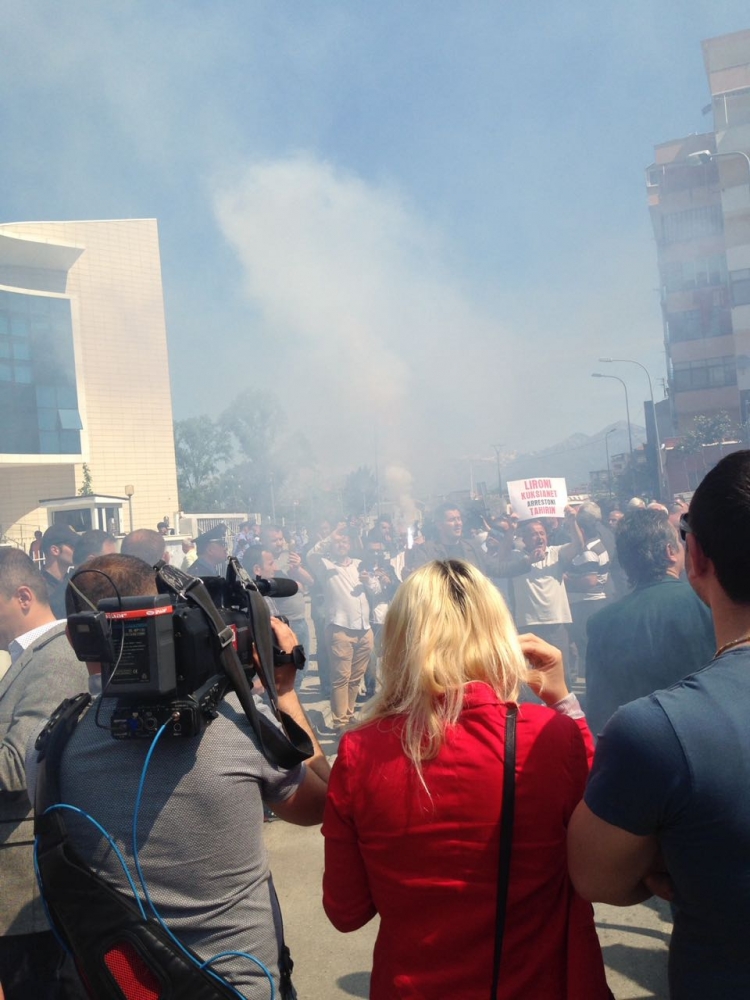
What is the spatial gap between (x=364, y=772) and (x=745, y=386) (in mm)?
44388

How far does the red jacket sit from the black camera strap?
151mm

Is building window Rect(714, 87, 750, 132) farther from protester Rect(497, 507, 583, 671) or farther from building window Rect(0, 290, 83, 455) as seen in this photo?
protester Rect(497, 507, 583, 671)

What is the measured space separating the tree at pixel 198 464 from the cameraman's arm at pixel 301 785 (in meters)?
53.7

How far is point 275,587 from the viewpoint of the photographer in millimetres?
1524

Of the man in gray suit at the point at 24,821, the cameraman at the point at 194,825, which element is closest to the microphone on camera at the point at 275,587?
the cameraman at the point at 194,825

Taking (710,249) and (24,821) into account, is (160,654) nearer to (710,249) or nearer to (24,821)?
(24,821)

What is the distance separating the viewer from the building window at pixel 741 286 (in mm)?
41062

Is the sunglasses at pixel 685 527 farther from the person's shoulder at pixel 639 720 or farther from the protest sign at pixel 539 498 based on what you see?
the protest sign at pixel 539 498

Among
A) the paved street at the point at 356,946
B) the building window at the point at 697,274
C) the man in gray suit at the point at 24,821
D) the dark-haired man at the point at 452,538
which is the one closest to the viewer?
the man in gray suit at the point at 24,821

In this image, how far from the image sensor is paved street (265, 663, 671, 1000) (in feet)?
8.83

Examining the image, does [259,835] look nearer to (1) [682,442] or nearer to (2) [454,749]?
(2) [454,749]

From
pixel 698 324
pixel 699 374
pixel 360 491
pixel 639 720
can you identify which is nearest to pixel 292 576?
pixel 639 720

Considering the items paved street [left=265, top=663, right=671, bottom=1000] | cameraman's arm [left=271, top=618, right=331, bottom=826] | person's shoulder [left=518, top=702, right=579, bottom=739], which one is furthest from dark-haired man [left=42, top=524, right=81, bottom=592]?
person's shoulder [left=518, top=702, right=579, bottom=739]

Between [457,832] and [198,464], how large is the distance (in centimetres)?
5624
